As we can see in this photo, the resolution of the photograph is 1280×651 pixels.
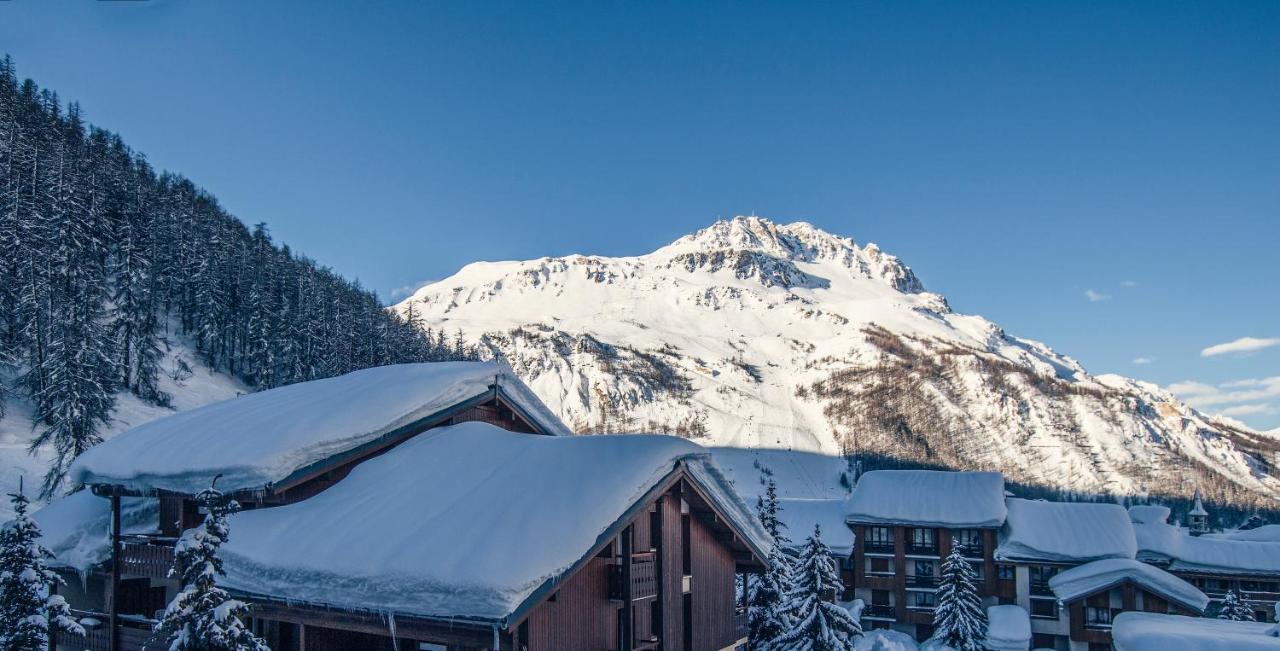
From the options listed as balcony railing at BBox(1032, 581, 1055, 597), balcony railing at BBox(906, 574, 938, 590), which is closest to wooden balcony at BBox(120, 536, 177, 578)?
balcony railing at BBox(906, 574, 938, 590)

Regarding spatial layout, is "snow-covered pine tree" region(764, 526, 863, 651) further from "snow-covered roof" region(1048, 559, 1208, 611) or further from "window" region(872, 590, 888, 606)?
"window" region(872, 590, 888, 606)

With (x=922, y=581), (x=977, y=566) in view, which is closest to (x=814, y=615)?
(x=977, y=566)

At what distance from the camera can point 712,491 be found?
1641cm

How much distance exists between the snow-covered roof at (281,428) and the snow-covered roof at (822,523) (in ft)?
120

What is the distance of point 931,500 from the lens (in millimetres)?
49906

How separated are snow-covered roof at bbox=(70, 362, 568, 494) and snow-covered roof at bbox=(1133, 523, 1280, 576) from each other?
153ft

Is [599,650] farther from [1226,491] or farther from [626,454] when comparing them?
[1226,491]

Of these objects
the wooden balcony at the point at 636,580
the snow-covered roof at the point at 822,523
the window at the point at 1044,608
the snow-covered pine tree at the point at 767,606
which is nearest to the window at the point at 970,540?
the window at the point at 1044,608

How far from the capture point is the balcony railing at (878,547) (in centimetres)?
4975

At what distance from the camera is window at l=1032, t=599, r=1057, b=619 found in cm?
4428

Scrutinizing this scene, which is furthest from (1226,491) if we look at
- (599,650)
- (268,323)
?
(599,650)

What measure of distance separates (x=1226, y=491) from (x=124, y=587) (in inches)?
8780

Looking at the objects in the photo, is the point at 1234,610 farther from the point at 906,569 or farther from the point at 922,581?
the point at 906,569

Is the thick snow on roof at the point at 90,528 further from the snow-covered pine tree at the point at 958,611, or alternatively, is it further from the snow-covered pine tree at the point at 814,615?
the snow-covered pine tree at the point at 958,611
